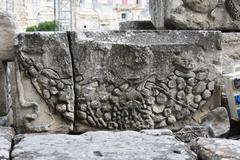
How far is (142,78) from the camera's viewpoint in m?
3.04

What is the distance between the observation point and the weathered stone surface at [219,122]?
10.1ft

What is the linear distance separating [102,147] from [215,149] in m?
0.56

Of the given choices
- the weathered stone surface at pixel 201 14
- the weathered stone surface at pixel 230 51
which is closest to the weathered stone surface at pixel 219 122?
the weathered stone surface at pixel 230 51

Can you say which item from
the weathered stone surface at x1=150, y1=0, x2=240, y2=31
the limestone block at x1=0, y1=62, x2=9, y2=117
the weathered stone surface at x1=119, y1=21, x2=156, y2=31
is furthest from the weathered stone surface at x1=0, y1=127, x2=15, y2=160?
the weathered stone surface at x1=119, y1=21, x2=156, y2=31

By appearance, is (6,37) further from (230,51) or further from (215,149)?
(230,51)

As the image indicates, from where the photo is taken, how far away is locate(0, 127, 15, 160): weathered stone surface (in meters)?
2.21

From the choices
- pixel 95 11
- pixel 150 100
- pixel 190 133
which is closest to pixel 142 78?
pixel 150 100

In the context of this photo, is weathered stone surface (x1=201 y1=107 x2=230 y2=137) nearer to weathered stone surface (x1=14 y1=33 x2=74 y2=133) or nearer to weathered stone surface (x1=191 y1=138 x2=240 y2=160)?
weathered stone surface (x1=191 y1=138 x2=240 y2=160)

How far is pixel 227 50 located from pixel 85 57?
1.25 meters

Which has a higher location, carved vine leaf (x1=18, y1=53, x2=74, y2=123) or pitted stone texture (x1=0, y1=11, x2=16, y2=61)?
pitted stone texture (x1=0, y1=11, x2=16, y2=61)

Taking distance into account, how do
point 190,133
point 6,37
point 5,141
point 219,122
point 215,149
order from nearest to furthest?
point 215,149, point 5,141, point 190,133, point 6,37, point 219,122

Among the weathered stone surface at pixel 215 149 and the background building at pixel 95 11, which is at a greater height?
the background building at pixel 95 11

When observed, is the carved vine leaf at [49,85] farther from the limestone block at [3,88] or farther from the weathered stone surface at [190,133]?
the weathered stone surface at [190,133]

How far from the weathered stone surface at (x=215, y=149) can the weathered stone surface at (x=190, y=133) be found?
0.31m
